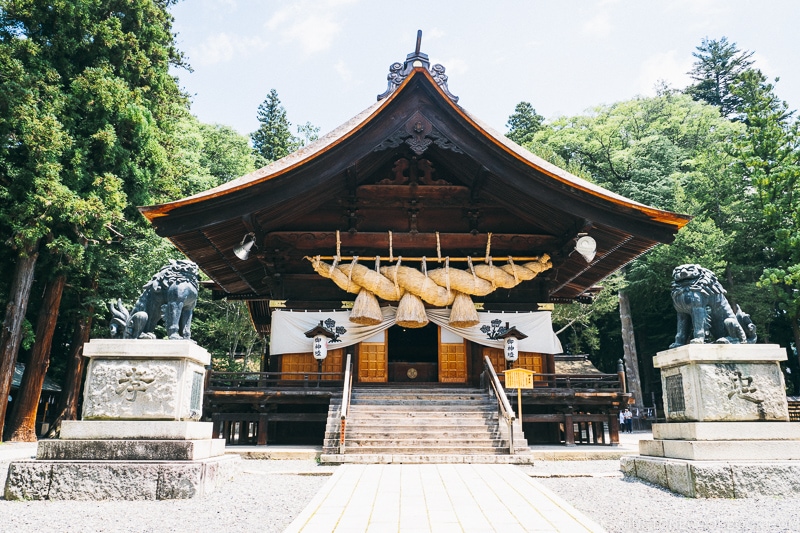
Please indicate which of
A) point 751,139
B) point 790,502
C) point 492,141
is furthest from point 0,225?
point 751,139

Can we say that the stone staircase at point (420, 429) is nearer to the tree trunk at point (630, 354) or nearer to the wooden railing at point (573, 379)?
the wooden railing at point (573, 379)

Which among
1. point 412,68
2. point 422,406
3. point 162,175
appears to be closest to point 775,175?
point 412,68

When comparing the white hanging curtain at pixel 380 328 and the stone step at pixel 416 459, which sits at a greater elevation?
the white hanging curtain at pixel 380 328

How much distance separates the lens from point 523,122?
39969mm

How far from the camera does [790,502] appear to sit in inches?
175

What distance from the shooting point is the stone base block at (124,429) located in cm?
501

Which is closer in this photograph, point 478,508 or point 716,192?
point 478,508

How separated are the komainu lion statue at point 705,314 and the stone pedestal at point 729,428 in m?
0.24

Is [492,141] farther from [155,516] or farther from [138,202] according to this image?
[138,202]

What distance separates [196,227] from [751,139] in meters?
23.3

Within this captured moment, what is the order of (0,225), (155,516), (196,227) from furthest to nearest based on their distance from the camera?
1. (0,225)
2. (196,227)
3. (155,516)

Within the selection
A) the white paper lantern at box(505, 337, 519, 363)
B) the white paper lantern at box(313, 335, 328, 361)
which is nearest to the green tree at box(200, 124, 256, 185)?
the white paper lantern at box(313, 335, 328, 361)

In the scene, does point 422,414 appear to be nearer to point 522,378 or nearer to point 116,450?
point 522,378

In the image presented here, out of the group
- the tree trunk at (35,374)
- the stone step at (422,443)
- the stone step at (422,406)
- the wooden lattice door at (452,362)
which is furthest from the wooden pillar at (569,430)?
the tree trunk at (35,374)
